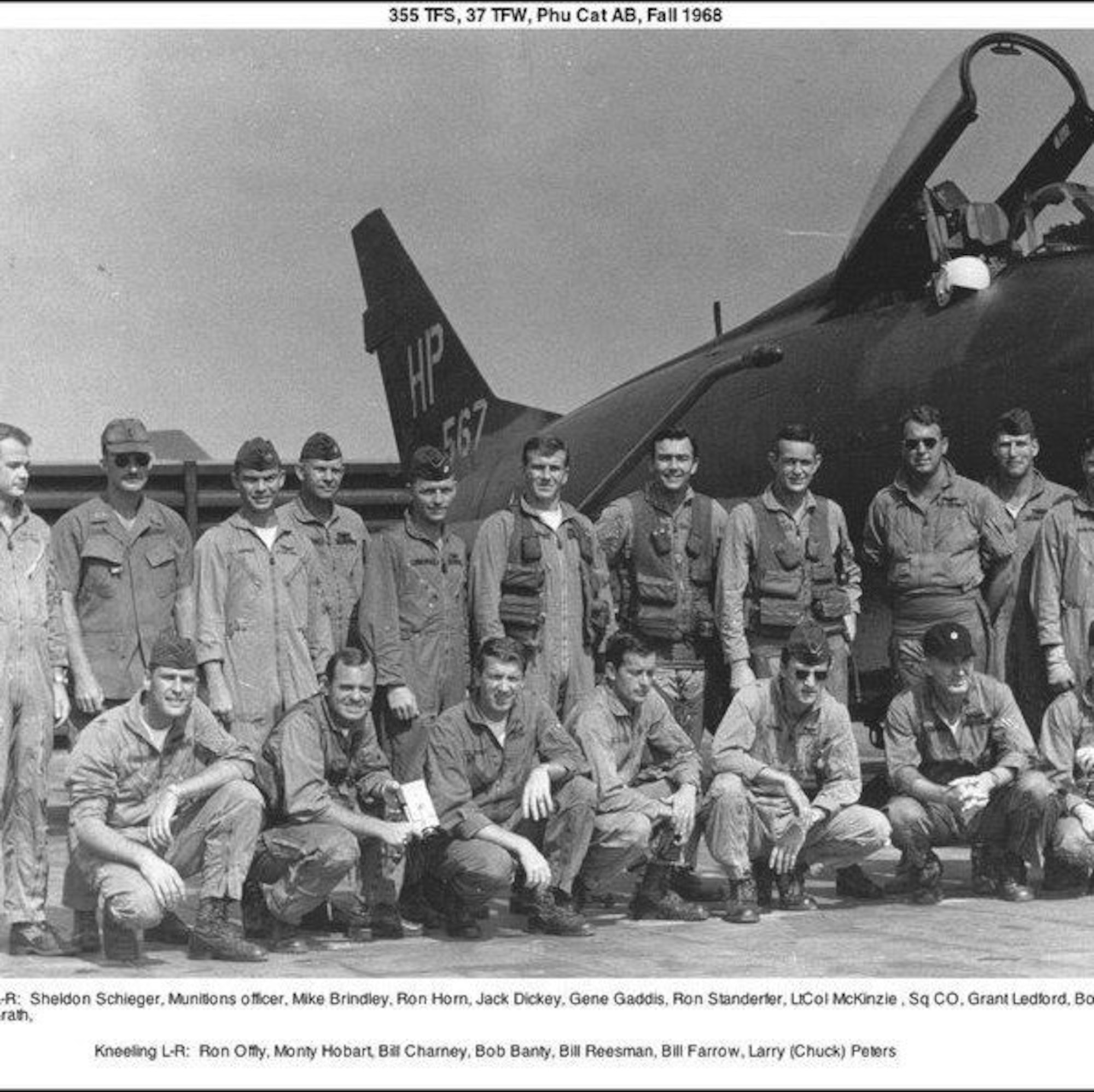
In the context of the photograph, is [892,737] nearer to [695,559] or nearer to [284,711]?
[695,559]

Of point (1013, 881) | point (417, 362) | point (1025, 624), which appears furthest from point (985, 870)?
point (417, 362)

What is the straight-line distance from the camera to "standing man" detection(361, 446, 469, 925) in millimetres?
5707

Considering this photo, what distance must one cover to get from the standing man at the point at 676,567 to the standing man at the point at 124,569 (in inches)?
64.9

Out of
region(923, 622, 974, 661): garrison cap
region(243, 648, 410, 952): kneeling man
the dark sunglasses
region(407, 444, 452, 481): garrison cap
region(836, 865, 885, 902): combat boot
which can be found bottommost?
region(836, 865, 885, 902): combat boot

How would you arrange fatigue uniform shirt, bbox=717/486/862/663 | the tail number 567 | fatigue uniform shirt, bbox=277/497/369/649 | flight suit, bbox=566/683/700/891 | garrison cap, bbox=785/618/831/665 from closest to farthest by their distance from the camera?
flight suit, bbox=566/683/700/891
garrison cap, bbox=785/618/831/665
fatigue uniform shirt, bbox=277/497/369/649
fatigue uniform shirt, bbox=717/486/862/663
the tail number 567

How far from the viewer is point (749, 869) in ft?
18.0

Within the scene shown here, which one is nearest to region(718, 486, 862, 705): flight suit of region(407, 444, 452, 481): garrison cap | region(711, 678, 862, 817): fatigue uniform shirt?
region(711, 678, 862, 817): fatigue uniform shirt

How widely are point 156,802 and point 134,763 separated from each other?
0.45 feet

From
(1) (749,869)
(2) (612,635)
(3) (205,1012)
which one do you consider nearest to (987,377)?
(2) (612,635)

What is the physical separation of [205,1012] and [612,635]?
7.47ft

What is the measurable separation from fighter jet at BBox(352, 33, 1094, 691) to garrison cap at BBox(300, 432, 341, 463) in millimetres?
1919

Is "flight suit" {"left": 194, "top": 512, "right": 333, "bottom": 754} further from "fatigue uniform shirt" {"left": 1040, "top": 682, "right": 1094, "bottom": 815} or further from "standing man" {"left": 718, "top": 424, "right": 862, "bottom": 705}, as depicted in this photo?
"fatigue uniform shirt" {"left": 1040, "top": 682, "right": 1094, "bottom": 815}

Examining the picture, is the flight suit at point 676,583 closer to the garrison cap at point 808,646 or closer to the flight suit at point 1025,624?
the garrison cap at point 808,646

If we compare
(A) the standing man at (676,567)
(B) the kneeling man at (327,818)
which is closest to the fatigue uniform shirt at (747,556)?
(A) the standing man at (676,567)
